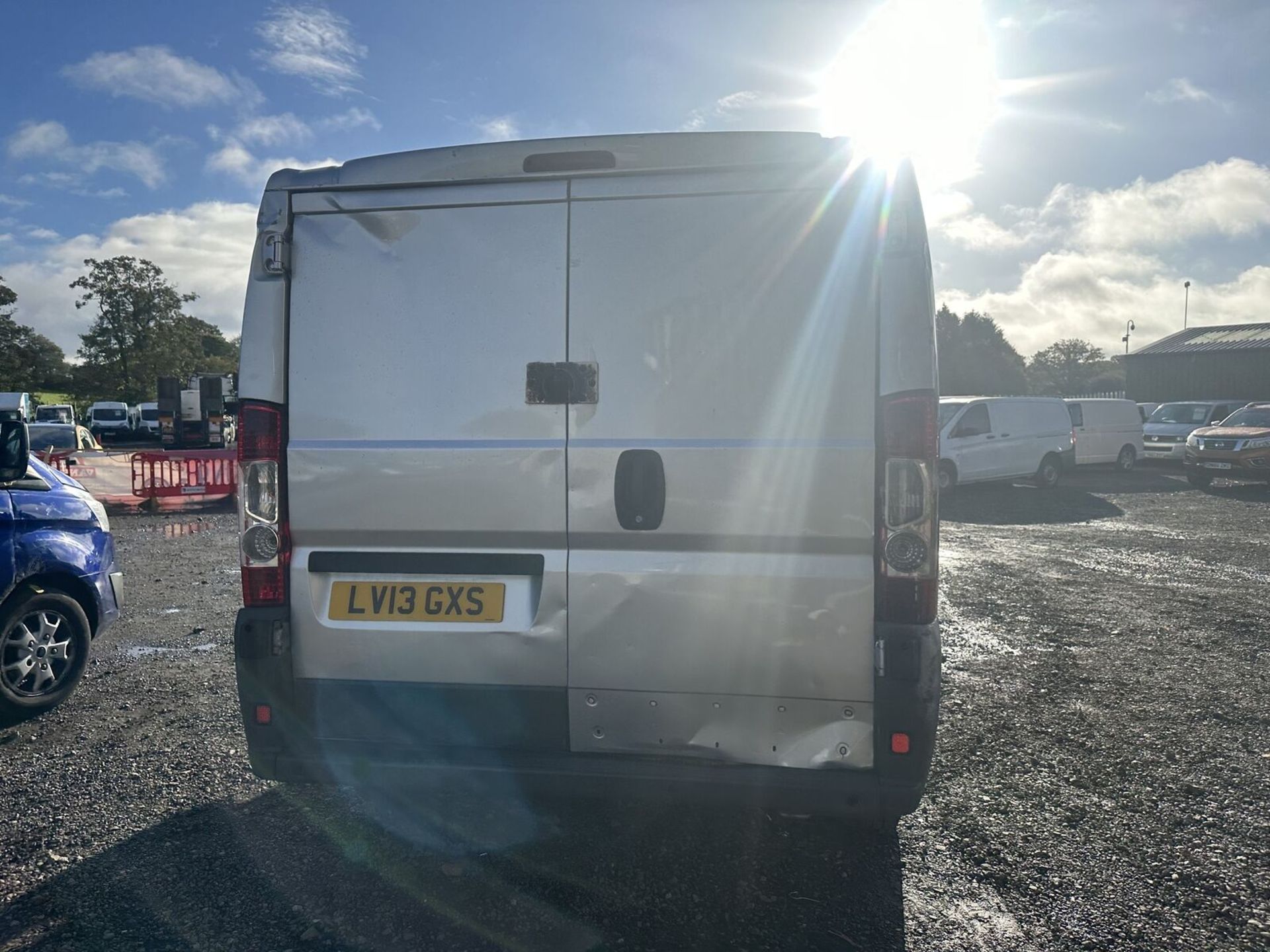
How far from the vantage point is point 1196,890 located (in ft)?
10.4

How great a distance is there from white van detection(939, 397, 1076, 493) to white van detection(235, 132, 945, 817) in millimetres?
14588

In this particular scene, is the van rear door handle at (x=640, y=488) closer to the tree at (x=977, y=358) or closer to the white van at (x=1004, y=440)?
the white van at (x=1004, y=440)

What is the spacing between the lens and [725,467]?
115 inches

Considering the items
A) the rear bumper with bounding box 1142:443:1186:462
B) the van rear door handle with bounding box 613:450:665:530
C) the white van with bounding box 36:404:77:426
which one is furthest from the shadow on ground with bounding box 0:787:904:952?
the white van with bounding box 36:404:77:426

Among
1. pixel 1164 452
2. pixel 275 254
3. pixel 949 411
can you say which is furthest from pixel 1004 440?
pixel 275 254

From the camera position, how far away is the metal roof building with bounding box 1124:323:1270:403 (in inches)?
1704

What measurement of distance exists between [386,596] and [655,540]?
95 cm

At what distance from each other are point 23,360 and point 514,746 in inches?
3119

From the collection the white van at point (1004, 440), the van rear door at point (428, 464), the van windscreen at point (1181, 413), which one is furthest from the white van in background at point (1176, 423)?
the van rear door at point (428, 464)

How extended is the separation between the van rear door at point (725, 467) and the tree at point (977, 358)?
2821 inches

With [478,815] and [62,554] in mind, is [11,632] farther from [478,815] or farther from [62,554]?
[478,815]

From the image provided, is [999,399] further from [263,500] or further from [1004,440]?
[263,500]

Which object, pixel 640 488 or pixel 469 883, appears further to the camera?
pixel 469 883

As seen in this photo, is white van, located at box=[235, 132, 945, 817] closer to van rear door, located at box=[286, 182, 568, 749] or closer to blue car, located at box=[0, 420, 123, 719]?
van rear door, located at box=[286, 182, 568, 749]
